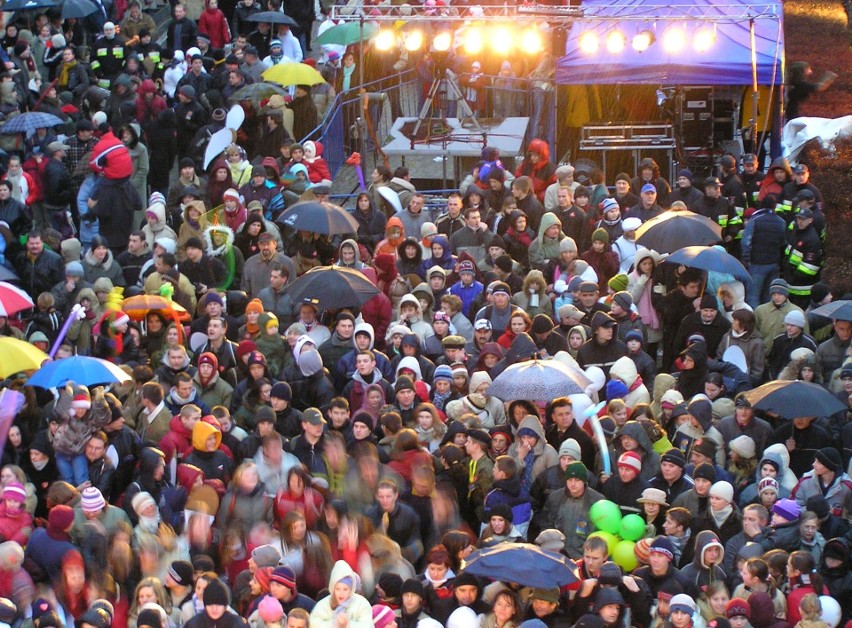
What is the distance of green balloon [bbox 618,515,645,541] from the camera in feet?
36.4

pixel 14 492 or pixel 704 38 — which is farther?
pixel 704 38

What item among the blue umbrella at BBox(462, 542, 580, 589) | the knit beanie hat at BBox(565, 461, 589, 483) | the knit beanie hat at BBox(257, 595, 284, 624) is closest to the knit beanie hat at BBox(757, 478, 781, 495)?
the knit beanie hat at BBox(565, 461, 589, 483)

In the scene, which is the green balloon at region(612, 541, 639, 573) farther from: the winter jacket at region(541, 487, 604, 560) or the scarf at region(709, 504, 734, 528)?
the scarf at region(709, 504, 734, 528)

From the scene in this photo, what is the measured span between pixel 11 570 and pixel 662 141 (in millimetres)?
11497

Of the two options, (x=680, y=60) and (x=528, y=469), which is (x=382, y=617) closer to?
(x=528, y=469)

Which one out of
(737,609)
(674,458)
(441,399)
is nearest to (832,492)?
(674,458)

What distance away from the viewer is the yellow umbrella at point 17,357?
12288 millimetres

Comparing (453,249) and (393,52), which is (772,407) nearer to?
(453,249)

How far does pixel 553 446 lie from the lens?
12336mm

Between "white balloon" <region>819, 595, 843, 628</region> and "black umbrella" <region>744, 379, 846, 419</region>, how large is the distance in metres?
2.17

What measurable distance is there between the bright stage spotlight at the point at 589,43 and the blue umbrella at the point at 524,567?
10388 millimetres

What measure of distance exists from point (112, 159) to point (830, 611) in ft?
30.5

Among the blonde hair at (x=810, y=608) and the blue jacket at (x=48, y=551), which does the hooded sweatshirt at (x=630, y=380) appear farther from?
the blue jacket at (x=48, y=551)

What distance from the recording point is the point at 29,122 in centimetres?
1730
